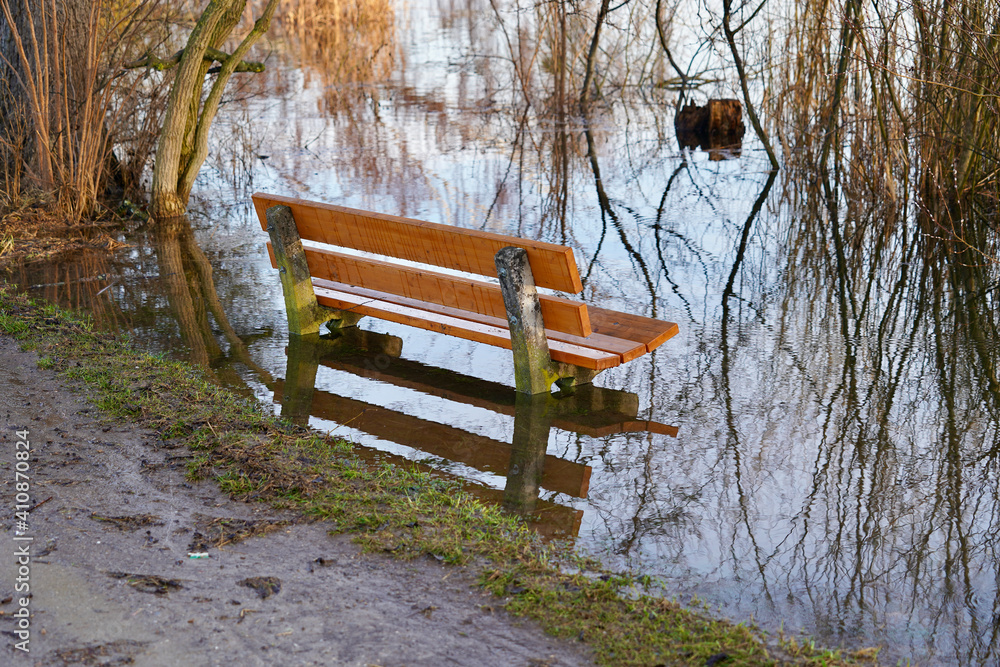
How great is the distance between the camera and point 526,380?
4.97 m

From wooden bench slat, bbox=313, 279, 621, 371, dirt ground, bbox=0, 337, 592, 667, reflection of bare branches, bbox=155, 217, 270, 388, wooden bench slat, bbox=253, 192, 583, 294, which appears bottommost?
dirt ground, bbox=0, 337, 592, 667

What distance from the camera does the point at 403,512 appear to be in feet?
12.0

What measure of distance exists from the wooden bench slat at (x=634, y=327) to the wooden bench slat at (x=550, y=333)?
5cm

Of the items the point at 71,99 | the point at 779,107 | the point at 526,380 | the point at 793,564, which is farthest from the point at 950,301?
the point at 71,99

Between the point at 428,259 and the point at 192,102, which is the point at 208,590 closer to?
the point at 428,259

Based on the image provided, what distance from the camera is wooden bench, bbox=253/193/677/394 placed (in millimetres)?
4633

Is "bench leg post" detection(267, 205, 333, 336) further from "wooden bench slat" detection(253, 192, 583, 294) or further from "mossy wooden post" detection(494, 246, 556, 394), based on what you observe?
"mossy wooden post" detection(494, 246, 556, 394)

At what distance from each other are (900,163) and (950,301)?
9.41 ft

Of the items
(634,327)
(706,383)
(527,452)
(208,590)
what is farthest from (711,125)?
(208,590)

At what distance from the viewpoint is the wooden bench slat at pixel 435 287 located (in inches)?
185

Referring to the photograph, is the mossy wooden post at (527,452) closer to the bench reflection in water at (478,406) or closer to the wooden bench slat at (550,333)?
the bench reflection in water at (478,406)

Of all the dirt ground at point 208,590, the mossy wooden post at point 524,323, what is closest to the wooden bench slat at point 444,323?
the mossy wooden post at point 524,323

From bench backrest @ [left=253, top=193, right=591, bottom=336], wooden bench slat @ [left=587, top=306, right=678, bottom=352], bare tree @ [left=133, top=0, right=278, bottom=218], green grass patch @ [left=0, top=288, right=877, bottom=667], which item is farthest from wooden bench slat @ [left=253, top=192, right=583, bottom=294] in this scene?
bare tree @ [left=133, top=0, right=278, bottom=218]

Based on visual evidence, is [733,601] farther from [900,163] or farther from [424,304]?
[900,163]
